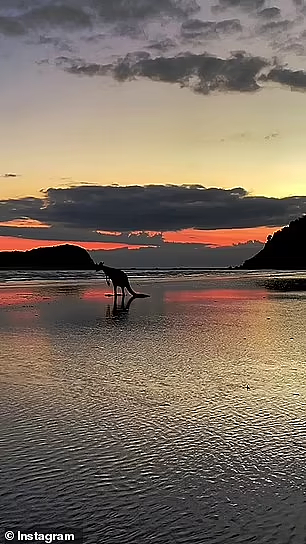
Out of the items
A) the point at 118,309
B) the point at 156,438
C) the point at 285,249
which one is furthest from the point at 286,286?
the point at 285,249

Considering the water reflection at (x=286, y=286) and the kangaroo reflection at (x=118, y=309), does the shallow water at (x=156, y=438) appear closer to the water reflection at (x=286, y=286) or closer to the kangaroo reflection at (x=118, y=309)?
the kangaroo reflection at (x=118, y=309)

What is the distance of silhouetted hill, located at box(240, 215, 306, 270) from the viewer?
118 m

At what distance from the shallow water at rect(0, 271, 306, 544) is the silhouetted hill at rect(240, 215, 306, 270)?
105m

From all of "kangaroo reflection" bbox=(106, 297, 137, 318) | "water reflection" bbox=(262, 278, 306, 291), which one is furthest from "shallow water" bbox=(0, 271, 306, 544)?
"water reflection" bbox=(262, 278, 306, 291)

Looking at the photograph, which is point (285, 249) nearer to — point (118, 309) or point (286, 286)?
point (286, 286)

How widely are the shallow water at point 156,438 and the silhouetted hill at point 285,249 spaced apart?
105 meters

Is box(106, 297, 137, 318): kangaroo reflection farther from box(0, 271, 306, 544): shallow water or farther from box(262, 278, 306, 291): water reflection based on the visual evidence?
box(262, 278, 306, 291): water reflection

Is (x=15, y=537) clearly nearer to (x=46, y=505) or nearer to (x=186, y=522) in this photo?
(x=46, y=505)

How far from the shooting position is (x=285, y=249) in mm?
125188

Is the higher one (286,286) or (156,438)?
(286,286)

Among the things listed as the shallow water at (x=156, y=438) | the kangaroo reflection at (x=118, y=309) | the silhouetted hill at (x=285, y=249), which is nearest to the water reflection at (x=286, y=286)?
the kangaroo reflection at (x=118, y=309)

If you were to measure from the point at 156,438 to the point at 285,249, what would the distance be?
12284cm

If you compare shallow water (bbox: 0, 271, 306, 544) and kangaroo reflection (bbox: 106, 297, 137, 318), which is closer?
shallow water (bbox: 0, 271, 306, 544)

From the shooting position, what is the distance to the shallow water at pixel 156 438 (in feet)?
12.8
